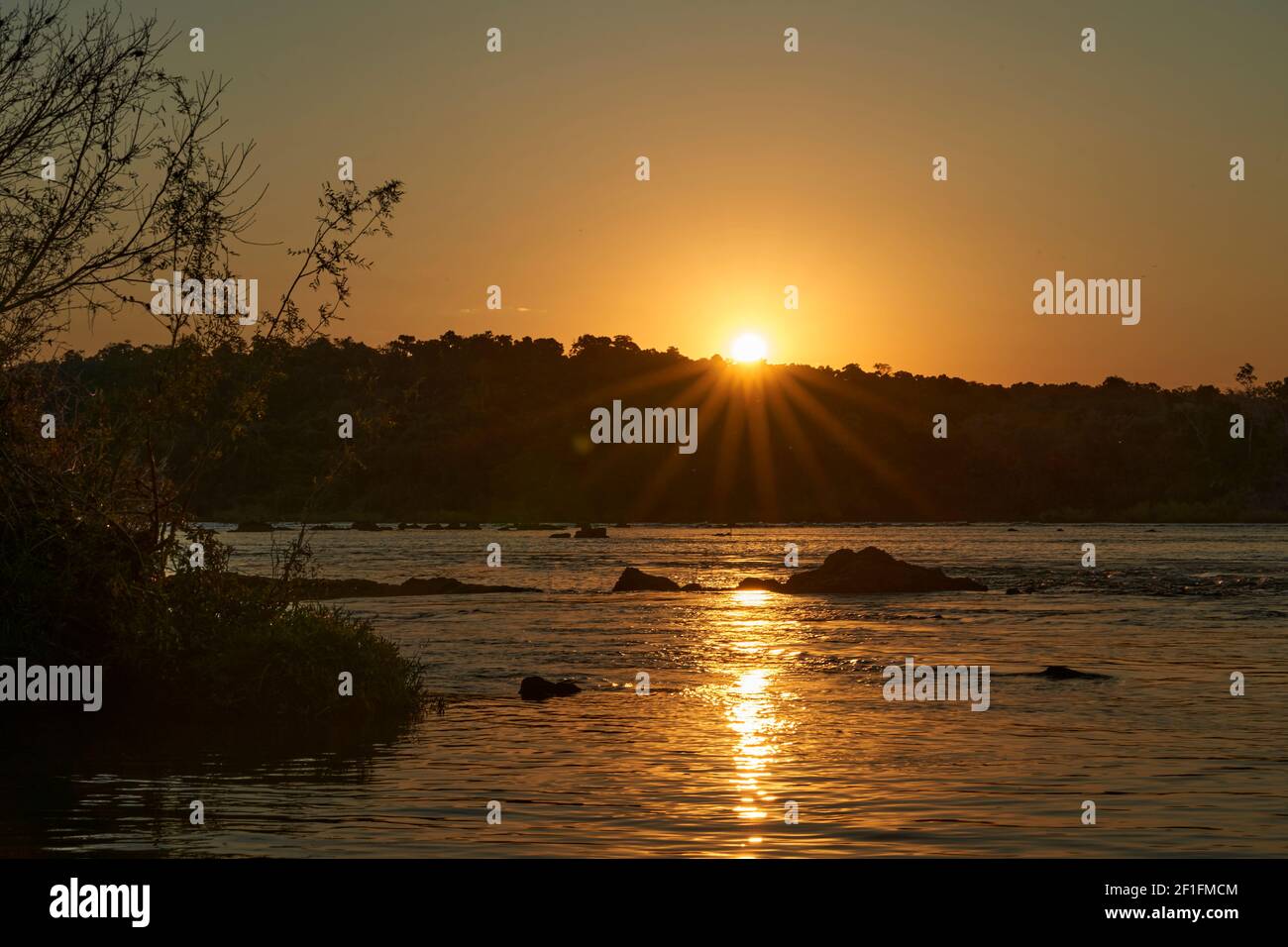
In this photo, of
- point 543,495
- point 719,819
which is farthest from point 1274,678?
point 543,495

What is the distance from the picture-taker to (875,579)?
59250 mm

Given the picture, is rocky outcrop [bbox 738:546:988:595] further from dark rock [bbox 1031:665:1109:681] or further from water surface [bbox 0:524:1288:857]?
dark rock [bbox 1031:665:1109:681]

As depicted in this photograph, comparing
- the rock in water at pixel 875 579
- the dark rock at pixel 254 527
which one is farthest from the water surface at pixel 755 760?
the dark rock at pixel 254 527

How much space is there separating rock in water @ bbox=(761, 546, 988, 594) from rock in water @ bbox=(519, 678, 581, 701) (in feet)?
108

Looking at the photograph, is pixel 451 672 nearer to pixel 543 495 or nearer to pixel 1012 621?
pixel 1012 621

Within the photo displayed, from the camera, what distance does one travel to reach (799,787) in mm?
17281

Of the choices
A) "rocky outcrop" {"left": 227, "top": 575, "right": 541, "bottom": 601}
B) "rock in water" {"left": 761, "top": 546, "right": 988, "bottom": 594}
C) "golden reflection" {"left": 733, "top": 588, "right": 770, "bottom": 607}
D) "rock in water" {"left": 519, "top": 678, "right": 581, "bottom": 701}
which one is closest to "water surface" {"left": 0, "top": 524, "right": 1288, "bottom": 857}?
"rock in water" {"left": 519, "top": 678, "right": 581, "bottom": 701}

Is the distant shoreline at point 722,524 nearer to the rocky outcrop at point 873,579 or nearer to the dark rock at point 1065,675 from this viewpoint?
the rocky outcrop at point 873,579

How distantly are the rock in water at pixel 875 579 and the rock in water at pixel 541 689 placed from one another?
108ft

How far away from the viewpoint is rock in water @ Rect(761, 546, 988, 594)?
194 ft

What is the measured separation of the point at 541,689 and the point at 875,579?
1385 inches

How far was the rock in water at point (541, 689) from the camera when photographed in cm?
2577

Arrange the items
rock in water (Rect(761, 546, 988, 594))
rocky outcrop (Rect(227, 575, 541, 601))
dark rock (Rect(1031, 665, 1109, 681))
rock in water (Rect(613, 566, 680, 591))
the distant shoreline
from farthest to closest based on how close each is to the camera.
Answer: the distant shoreline
rock in water (Rect(761, 546, 988, 594))
rock in water (Rect(613, 566, 680, 591))
rocky outcrop (Rect(227, 575, 541, 601))
dark rock (Rect(1031, 665, 1109, 681))
